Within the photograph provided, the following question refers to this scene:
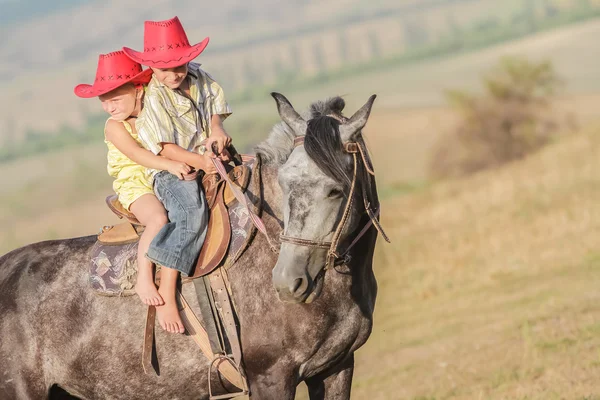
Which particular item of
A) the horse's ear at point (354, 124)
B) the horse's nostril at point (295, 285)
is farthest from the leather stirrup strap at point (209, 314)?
the horse's ear at point (354, 124)

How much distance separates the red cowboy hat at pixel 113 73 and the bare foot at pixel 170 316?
153 centimetres

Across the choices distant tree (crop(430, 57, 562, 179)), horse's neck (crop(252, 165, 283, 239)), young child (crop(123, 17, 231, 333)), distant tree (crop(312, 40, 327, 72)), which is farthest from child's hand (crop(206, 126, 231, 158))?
distant tree (crop(312, 40, 327, 72))

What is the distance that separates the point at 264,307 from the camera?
222 inches

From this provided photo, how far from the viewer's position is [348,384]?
6195 mm

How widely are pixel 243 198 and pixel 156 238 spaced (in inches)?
24.8

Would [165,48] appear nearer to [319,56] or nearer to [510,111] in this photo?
[510,111]

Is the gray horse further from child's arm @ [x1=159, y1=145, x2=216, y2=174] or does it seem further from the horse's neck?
child's arm @ [x1=159, y1=145, x2=216, y2=174]

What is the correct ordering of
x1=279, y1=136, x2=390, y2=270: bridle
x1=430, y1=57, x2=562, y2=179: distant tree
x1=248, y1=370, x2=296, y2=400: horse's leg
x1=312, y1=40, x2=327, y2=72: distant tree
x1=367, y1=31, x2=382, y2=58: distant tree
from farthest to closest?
x1=367, y1=31, x2=382, y2=58: distant tree
x1=312, y1=40, x2=327, y2=72: distant tree
x1=430, y1=57, x2=562, y2=179: distant tree
x1=248, y1=370, x2=296, y2=400: horse's leg
x1=279, y1=136, x2=390, y2=270: bridle

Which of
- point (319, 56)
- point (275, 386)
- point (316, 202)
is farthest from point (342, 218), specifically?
point (319, 56)

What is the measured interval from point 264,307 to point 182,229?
74cm

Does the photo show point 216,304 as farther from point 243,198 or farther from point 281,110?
point 281,110

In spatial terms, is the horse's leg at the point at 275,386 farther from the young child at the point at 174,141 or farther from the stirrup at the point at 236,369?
the young child at the point at 174,141

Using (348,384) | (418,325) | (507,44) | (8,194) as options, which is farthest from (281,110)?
(507,44)

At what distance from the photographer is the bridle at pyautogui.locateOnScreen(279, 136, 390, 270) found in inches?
201
